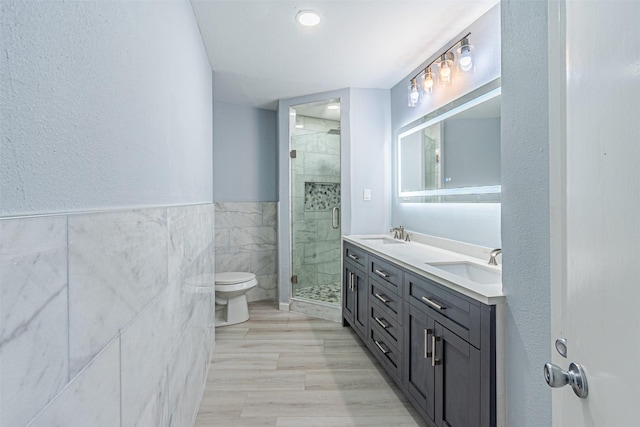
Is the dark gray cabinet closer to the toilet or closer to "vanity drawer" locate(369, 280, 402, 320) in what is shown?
"vanity drawer" locate(369, 280, 402, 320)

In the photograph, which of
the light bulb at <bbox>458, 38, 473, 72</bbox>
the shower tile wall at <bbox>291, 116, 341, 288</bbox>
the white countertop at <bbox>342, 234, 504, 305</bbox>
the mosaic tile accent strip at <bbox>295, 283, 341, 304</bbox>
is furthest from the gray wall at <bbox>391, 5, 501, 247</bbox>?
the mosaic tile accent strip at <bbox>295, 283, 341, 304</bbox>

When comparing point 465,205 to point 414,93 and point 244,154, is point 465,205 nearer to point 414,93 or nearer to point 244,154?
point 414,93

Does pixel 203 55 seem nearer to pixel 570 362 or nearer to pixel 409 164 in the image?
pixel 409 164

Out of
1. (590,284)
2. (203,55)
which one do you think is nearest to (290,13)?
(203,55)

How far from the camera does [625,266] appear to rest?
44 cm

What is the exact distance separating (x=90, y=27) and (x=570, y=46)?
1019 mm

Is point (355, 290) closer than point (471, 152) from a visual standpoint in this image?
No

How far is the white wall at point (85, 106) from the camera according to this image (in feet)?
1.66

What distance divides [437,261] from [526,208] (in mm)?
838

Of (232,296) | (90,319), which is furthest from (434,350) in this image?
(232,296)

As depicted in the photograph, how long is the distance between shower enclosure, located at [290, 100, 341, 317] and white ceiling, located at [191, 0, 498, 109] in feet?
1.87

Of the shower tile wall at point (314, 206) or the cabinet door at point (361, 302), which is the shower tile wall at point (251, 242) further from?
the cabinet door at point (361, 302)

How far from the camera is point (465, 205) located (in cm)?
220

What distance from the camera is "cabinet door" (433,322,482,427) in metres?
1.25
